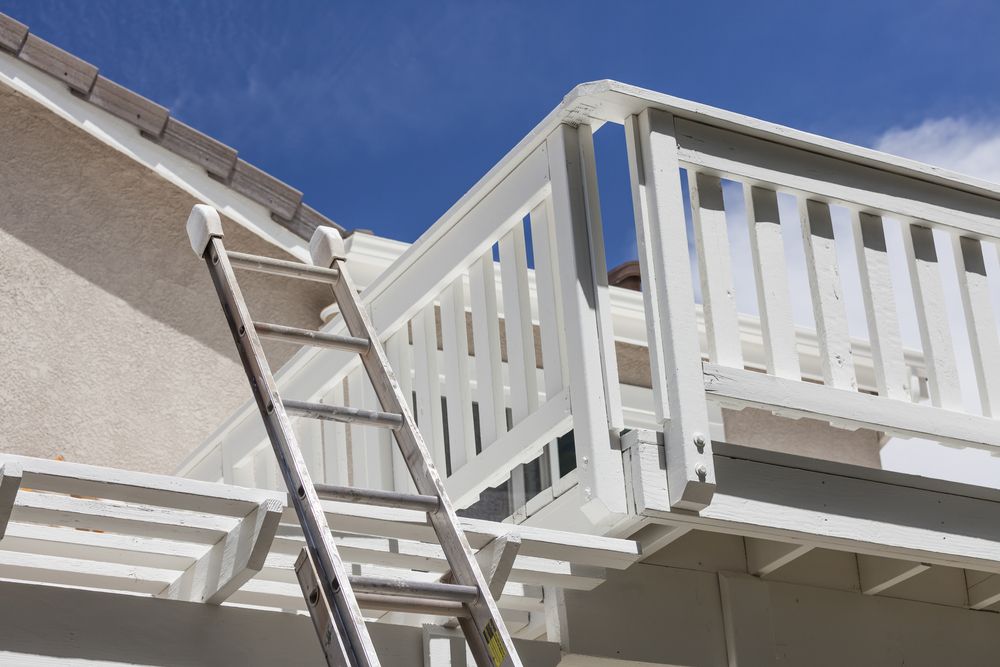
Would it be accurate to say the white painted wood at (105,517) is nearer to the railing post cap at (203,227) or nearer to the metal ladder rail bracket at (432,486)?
the metal ladder rail bracket at (432,486)

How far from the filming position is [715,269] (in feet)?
13.8

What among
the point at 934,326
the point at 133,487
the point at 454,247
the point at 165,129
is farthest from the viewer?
the point at 165,129

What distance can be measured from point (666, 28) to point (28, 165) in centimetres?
5170

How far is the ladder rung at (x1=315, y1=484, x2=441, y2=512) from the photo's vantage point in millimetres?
3516

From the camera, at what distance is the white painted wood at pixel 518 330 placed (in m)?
4.43

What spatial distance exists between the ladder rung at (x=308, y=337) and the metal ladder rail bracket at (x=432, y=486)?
2.5 inches

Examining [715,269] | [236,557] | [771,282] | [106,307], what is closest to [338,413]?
[236,557]

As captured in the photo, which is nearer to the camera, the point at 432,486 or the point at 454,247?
the point at 432,486

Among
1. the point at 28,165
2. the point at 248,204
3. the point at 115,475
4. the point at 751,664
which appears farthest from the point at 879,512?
the point at 28,165

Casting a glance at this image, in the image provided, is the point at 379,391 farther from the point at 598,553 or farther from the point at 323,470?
the point at 323,470

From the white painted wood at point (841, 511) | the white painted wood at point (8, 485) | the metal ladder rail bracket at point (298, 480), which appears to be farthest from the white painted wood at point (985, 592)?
the white painted wood at point (8, 485)

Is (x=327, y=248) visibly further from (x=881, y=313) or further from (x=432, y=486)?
(x=881, y=313)

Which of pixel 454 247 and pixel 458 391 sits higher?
pixel 454 247

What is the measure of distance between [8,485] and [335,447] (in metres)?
2.18
